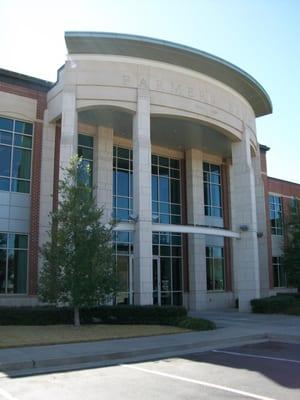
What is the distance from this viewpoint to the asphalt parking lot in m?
7.73

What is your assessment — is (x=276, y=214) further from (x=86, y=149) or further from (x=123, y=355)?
(x=123, y=355)

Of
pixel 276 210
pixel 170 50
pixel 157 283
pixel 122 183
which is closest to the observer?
pixel 170 50

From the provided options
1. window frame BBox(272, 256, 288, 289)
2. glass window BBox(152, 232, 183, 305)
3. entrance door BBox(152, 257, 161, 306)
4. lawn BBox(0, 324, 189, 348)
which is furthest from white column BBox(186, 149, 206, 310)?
window frame BBox(272, 256, 288, 289)

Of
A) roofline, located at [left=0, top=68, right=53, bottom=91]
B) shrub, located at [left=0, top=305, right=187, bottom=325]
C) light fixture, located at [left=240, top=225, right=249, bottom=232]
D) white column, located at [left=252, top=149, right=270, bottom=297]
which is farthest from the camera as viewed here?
white column, located at [left=252, top=149, right=270, bottom=297]

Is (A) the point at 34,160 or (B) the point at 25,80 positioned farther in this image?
(B) the point at 25,80

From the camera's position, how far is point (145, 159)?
21594mm

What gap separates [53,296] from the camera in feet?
55.5

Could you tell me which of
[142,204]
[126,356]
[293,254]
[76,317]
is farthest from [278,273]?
[126,356]

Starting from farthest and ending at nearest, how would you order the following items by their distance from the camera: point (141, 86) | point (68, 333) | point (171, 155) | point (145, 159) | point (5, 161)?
→ point (171, 155)
point (141, 86)
point (5, 161)
point (145, 159)
point (68, 333)

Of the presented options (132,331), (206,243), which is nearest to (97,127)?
(206,243)

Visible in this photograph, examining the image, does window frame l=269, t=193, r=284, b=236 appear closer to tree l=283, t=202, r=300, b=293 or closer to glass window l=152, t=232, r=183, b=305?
tree l=283, t=202, r=300, b=293

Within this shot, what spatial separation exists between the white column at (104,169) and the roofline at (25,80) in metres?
3.42

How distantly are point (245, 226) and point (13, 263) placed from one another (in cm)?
1222

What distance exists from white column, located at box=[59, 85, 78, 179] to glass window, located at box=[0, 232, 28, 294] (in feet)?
13.2
